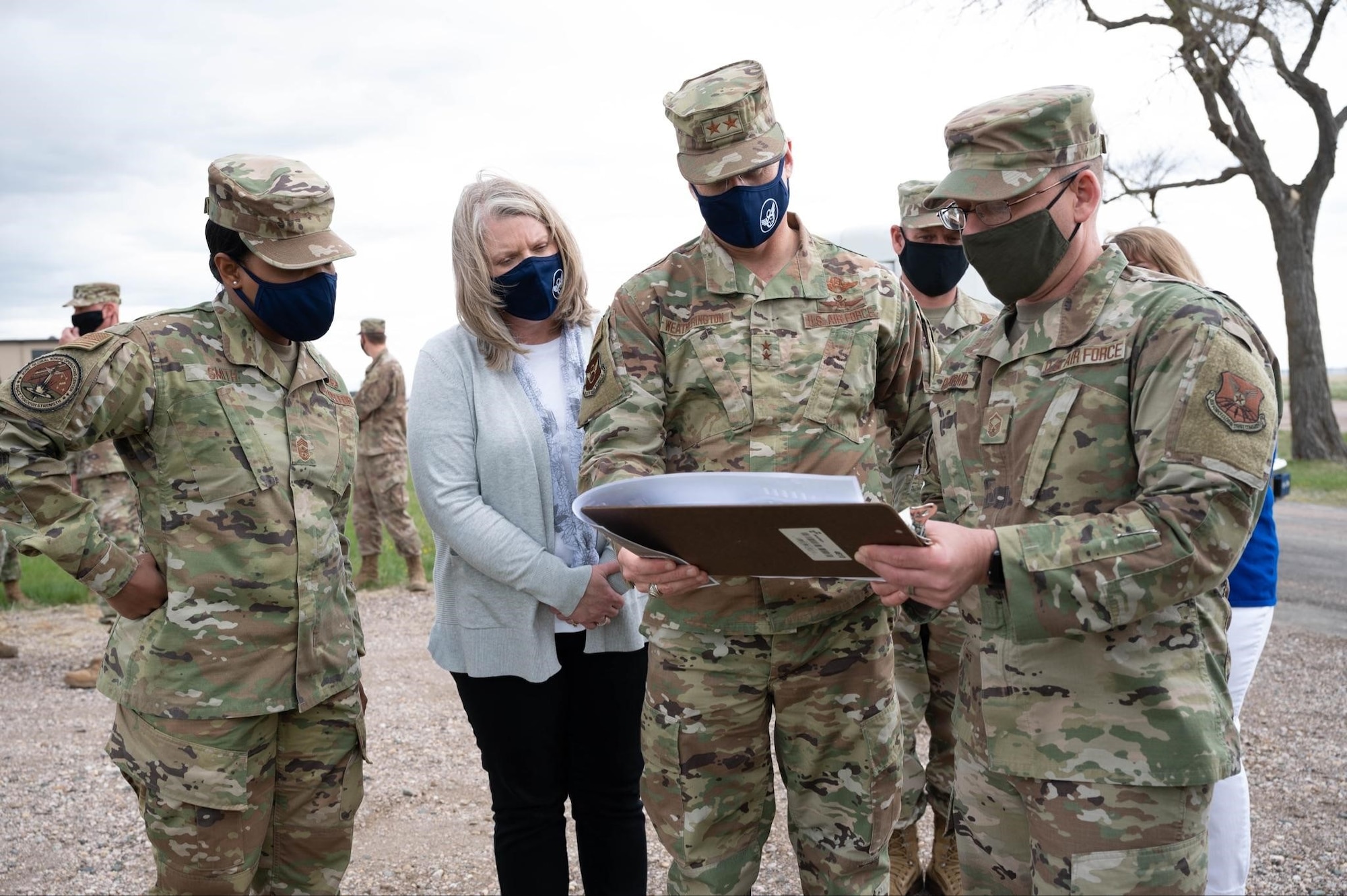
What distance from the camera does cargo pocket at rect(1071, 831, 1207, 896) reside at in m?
1.88

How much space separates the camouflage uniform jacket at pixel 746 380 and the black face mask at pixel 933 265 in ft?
4.03

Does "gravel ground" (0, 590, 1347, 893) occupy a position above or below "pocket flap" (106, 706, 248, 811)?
below

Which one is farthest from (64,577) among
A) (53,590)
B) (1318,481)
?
(1318,481)

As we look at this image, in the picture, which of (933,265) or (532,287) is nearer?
(532,287)

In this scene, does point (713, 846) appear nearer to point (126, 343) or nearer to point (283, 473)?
point (283, 473)

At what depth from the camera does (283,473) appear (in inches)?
106

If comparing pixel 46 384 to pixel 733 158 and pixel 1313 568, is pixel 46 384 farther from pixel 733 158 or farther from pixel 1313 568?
pixel 1313 568

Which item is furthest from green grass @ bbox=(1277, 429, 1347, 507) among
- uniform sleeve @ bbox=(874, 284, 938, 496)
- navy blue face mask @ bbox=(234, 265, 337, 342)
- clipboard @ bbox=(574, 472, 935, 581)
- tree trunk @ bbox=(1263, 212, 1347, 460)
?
navy blue face mask @ bbox=(234, 265, 337, 342)

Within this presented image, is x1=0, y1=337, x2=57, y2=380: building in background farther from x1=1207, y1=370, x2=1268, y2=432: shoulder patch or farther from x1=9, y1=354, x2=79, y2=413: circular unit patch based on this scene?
x1=1207, y1=370, x2=1268, y2=432: shoulder patch

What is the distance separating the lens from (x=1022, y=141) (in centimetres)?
200

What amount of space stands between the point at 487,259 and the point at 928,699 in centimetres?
221

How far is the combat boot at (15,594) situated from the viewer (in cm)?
889

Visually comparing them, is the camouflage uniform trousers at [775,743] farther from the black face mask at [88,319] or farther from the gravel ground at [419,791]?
the black face mask at [88,319]

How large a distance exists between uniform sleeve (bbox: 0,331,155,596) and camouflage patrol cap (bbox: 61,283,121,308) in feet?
17.8
